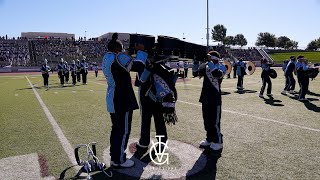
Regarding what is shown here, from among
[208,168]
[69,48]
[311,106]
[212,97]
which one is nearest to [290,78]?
[311,106]

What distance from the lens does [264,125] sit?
25.5ft

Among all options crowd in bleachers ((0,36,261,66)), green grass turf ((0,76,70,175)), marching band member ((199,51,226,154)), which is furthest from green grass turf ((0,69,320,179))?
crowd in bleachers ((0,36,261,66))

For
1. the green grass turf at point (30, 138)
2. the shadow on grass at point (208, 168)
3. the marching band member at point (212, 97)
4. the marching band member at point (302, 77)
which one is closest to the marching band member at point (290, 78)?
the marching band member at point (302, 77)

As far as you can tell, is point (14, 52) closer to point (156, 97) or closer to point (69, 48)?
point (69, 48)

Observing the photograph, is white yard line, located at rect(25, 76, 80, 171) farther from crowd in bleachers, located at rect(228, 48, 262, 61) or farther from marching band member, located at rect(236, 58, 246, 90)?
crowd in bleachers, located at rect(228, 48, 262, 61)

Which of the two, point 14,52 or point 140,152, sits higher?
point 14,52

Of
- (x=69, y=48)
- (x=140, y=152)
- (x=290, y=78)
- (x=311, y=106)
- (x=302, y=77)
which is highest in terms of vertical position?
(x=69, y=48)

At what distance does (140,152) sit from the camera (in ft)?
18.7

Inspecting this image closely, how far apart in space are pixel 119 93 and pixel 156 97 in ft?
2.84

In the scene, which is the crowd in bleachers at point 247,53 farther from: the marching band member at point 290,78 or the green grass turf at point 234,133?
the green grass turf at point 234,133

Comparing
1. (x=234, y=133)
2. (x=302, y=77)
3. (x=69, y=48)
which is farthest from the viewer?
(x=69, y=48)

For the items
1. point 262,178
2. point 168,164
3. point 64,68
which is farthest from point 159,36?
point 64,68

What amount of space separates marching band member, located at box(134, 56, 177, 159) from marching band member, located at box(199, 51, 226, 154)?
72cm

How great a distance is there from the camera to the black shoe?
5523 millimetres
